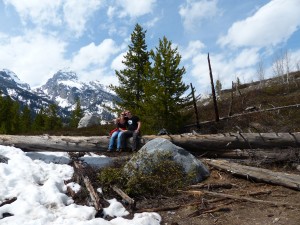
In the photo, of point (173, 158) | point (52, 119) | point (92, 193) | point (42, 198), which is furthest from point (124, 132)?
point (52, 119)

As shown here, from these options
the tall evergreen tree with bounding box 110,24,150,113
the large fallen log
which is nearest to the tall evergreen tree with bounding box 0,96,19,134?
the tall evergreen tree with bounding box 110,24,150,113

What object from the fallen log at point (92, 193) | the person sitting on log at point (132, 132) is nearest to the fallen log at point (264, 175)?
the person sitting on log at point (132, 132)

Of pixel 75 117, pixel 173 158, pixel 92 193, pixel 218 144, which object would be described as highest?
pixel 75 117

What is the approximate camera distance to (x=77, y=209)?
280 inches

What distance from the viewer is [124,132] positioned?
39.4ft

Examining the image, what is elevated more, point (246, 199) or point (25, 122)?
point (25, 122)

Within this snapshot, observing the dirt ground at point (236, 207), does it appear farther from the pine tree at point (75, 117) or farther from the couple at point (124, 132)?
the pine tree at point (75, 117)

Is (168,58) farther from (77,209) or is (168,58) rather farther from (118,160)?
(77,209)

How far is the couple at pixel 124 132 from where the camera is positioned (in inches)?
467

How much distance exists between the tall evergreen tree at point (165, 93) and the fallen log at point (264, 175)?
31.3 feet

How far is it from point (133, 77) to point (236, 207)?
18.5 metres

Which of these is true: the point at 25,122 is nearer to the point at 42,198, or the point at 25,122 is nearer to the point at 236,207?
the point at 42,198

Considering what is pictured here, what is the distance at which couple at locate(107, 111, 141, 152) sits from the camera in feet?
38.9

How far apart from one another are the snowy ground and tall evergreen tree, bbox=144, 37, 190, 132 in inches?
371
